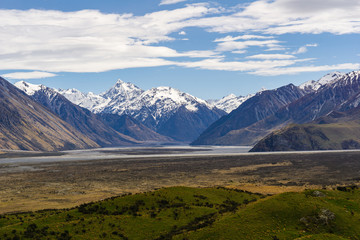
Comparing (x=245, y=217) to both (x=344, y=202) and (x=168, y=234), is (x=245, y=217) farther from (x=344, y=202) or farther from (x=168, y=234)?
(x=344, y=202)

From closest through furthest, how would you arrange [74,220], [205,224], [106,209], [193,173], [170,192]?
[205,224]
[74,220]
[106,209]
[170,192]
[193,173]

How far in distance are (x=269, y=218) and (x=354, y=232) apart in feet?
28.1

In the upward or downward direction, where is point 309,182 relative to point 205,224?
downward

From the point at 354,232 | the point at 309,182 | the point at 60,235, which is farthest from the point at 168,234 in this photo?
the point at 309,182

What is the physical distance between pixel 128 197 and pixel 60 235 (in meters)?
13.2

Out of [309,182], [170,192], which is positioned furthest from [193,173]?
[170,192]

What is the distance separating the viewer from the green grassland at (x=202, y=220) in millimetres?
42531

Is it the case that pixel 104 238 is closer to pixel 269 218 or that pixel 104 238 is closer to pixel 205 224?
pixel 205 224

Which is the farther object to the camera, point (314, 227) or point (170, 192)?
point (170, 192)

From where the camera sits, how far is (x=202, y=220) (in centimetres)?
4944

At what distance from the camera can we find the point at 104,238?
44094 mm

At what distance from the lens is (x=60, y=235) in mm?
44219

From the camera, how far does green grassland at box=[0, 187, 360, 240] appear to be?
140ft

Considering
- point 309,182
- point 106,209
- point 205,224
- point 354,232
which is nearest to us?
point 354,232
